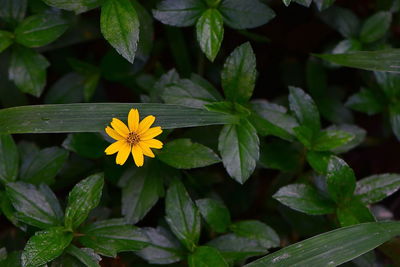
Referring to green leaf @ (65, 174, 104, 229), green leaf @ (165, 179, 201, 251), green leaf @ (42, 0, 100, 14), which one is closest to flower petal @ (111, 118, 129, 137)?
green leaf @ (65, 174, 104, 229)

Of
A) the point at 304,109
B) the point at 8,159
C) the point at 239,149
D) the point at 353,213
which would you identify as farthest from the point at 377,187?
the point at 8,159

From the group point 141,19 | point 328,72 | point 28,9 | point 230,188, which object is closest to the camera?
point 141,19

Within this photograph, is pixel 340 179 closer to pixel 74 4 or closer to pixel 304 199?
pixel 304 199

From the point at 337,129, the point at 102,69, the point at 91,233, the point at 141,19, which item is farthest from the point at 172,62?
the point at 91,233

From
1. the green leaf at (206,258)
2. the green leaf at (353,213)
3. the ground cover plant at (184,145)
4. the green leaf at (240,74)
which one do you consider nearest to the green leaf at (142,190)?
the ground cover plant at (184,145)

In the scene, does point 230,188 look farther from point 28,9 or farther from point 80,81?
point 28,9

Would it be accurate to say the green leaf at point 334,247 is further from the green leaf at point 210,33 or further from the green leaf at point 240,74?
the green leaf at point 210,33

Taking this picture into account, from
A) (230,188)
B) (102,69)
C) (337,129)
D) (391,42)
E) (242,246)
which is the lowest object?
(230,188)
